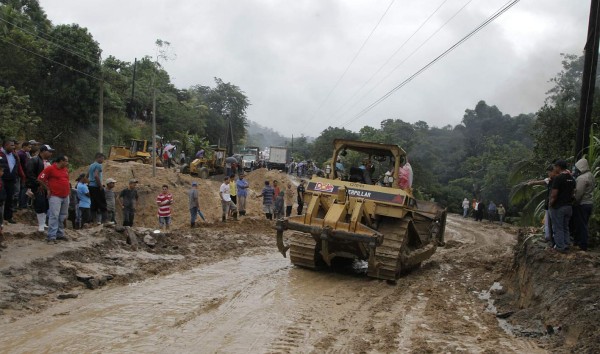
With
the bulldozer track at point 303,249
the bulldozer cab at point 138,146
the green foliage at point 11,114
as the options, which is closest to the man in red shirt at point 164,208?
the bulldozer track at point 303,249

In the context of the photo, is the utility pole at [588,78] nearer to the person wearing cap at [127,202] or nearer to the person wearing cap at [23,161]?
the person wearing cap at [127,202]

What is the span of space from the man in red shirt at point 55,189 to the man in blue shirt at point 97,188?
254cm

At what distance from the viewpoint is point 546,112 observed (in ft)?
82.4

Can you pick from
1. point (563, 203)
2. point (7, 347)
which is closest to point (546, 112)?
point (563, 203)

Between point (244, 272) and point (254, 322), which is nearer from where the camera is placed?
point (254, 322)

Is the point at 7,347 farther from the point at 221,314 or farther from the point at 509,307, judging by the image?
the point at 509,307

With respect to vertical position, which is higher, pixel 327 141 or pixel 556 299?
pixel 327 141

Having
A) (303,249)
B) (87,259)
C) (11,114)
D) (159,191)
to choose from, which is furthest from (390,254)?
(11,114)

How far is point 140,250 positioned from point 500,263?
8.02 m

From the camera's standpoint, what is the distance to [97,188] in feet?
42.5

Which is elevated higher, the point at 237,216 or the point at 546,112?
the point at 546,112

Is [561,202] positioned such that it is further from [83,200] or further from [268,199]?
[268,199]

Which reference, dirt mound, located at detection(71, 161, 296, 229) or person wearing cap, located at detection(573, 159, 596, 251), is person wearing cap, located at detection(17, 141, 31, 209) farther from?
person wearing cap, located at detection(573, 159, 596, 251)

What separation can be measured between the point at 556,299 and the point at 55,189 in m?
8.09
